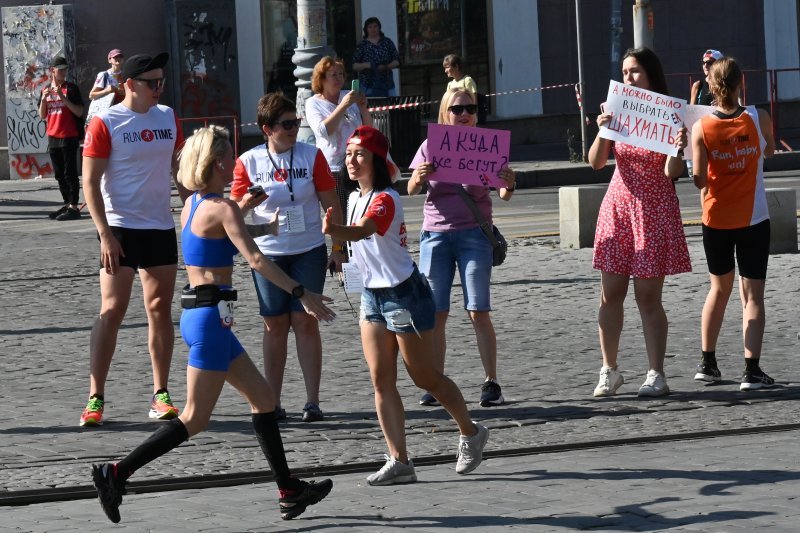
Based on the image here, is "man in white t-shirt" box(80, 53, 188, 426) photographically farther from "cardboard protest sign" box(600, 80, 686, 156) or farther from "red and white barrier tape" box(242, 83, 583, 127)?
"red and white barrier tape" box(242, 83, 583, 127)

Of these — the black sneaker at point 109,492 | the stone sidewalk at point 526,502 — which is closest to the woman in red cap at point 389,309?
the stone sidewalk at point 526,502

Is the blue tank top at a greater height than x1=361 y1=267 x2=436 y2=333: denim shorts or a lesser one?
greater

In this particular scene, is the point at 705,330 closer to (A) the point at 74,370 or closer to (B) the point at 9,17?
(A) the point at 74,370

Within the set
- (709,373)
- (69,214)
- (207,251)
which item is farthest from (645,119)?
(69,214)

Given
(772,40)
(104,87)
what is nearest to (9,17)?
(104,87)

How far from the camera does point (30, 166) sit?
80.6ft

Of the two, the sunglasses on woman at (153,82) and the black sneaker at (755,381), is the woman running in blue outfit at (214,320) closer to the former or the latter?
the sunglasses on woman at (153,82)

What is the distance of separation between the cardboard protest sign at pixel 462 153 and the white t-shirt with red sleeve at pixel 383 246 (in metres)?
1.37

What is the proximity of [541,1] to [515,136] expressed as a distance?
2.33 m

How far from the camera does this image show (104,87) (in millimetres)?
19188

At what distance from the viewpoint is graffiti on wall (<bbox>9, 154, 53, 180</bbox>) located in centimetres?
2453

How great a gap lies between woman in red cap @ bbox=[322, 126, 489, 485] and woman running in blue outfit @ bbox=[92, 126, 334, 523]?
1.43ft

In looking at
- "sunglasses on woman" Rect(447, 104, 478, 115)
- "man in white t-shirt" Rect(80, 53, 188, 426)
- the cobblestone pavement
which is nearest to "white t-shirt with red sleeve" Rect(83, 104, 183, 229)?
"man in white t-shirt" Rect(80, 53, 188, 426)

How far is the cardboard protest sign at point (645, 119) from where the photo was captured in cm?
835
